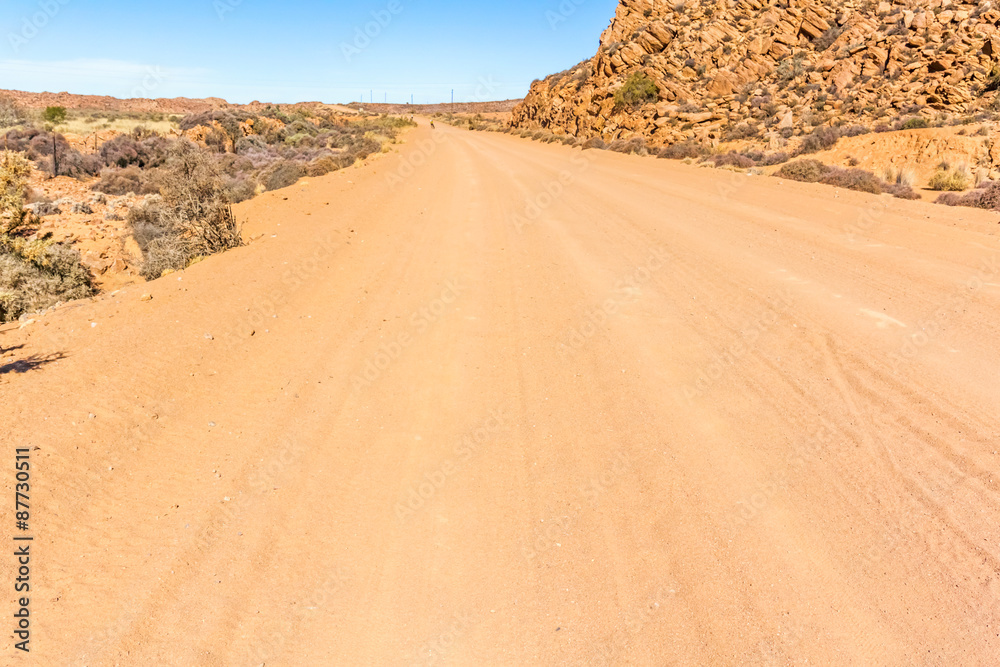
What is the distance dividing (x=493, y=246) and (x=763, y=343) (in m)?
5.31

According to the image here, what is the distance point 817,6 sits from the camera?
30562 millimetres

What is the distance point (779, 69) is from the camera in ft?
95.3

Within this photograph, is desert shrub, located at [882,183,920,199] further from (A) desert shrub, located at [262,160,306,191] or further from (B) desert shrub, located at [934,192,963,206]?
(A) desert shrub, located at [262,160,306,191]

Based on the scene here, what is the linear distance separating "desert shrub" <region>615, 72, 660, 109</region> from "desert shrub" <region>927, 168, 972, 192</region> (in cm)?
1915

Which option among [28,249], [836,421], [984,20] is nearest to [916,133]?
[984,20]

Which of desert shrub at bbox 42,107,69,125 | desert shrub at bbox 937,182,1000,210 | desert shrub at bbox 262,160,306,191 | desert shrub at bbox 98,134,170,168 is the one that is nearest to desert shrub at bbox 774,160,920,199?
desert shrub at bbox 937,182,1000,210

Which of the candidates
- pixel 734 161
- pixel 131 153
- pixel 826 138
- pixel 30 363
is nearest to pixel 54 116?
pixel 131 153

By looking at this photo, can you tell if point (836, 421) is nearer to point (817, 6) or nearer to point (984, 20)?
point (984, 20)

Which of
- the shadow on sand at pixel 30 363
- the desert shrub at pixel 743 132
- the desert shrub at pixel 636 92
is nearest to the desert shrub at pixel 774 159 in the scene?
the desert shrub at pixel 743 132

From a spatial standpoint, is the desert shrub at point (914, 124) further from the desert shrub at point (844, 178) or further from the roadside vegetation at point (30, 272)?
the roadside vegetation at point (30, 272)

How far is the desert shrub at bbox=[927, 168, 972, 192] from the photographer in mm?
14125

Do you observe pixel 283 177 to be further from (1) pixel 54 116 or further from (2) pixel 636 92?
(1) pixel 54 116

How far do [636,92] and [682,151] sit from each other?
30.9 feet

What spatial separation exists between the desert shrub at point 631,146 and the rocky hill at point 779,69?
943 millimetres
